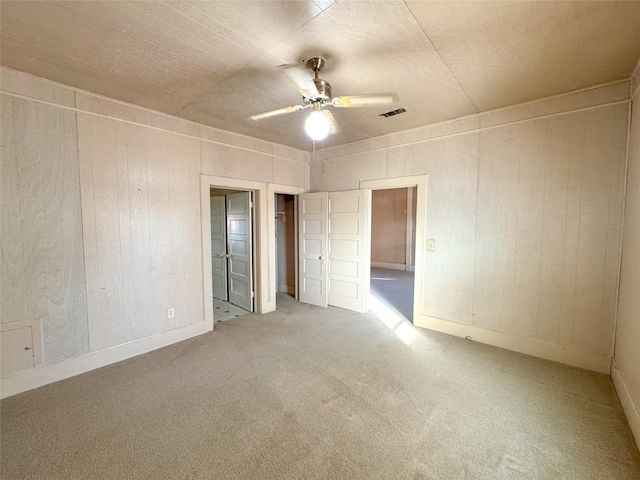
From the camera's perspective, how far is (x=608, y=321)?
8.61 feet

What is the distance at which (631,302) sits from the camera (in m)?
2.13

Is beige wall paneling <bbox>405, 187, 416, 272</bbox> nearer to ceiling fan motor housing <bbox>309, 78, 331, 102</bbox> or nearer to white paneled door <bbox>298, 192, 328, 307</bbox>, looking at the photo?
white paneled door <bbox>298, 192, 328, 307</bbox>

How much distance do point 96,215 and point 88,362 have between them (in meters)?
1.50

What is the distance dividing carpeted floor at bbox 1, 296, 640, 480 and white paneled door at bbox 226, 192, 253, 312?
5.09 ft

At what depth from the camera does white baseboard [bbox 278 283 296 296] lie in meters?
5.61

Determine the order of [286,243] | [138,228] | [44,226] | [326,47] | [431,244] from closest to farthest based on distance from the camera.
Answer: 1. [326,47]
2. [44,226]
3. [138,228]
4. [431,244]
5. [286,243]

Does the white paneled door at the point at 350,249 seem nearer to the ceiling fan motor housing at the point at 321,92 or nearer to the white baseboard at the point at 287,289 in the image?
the white baseboard at the point at 287,289

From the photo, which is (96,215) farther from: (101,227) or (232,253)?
(232,253)

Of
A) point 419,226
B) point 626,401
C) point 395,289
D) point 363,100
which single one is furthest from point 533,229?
point 395,289

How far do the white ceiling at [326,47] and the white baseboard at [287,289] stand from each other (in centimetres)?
366

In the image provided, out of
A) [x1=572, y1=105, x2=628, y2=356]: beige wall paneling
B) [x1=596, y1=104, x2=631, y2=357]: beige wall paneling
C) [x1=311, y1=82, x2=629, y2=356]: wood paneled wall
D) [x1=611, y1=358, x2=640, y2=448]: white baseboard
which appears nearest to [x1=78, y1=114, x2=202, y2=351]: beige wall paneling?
[x1=311, y1=82, x2=629, y2=356]: wood paneled wall

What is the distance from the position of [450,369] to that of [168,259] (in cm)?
342

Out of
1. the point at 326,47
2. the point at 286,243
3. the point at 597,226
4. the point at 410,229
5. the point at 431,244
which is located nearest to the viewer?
the point at 326,47

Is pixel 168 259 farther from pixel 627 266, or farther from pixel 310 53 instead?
pixel 627 266
